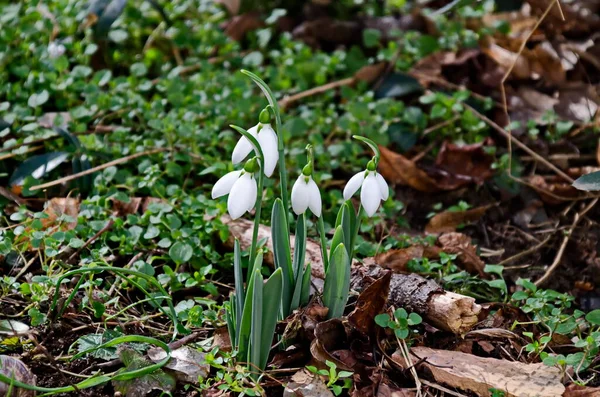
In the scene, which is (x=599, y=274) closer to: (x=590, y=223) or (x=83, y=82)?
(x=590, y=223)

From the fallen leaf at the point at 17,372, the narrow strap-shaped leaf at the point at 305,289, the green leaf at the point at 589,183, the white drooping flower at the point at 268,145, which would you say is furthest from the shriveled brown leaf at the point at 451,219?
the fallen leaf at the point at 17,372

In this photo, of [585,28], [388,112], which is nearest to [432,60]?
[388,112]

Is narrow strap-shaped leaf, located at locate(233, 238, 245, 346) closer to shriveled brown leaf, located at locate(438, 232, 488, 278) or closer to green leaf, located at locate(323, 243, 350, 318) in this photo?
green leaf, located at locate(323, 243, 350, 318)

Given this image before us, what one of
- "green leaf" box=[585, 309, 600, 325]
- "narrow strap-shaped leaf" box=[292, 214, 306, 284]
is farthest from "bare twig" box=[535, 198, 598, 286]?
"narrow strap-shaped leaf" box=[292, 214, 306, 284]

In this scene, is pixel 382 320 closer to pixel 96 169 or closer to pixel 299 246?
pixel 299 246

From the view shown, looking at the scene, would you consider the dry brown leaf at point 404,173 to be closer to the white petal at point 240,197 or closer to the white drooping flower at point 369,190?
the white drooping flower at point 369,190

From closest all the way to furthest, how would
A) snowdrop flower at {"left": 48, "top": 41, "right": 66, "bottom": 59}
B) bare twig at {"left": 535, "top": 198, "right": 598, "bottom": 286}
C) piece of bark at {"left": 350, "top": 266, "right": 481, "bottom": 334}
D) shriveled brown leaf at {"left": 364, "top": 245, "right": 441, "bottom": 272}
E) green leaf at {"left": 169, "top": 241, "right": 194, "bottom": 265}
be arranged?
piece of bark at {"left": 350, "top": 266, "right": 481, "bottom": 334} < green leaf at {"left": 169, "top": 241, "right": 194, "bottom": 265} < shriveled brown leaf at {"left": 364, "top": 245, "right": 441, "bottom": 272} < bare twig at {"left": 535, "top": 198, "right": 598, "bottom": 286} < snowdrop flower at {"left": 48, "top": 41, "right": 66, "bottom": 59}
